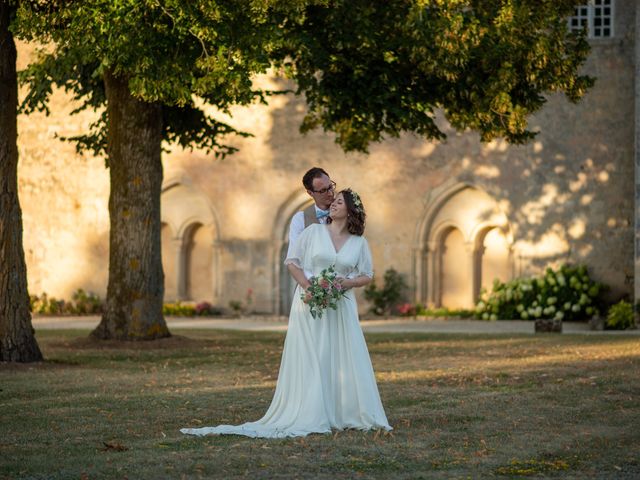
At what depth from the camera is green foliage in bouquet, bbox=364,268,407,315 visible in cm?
2338

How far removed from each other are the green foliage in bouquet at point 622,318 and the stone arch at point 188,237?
Result: 9073mm

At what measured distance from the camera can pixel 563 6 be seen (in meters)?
15.7

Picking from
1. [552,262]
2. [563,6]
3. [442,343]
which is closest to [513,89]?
[563,6]

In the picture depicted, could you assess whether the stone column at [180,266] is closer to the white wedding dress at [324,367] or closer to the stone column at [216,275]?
the stone column at [216,275]

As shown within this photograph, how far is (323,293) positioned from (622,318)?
13.3 m

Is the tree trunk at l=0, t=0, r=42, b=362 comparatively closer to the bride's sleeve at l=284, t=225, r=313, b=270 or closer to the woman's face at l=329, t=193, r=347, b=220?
the bride's sleeve at l=284, t=225, r=313, b=270

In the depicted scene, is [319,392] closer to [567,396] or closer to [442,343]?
[567,396]

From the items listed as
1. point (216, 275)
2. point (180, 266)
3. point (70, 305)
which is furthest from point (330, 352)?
point (70, 305)

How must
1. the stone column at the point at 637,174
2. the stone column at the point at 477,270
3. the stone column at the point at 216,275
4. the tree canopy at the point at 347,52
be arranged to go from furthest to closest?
1. the stone column at the point at 216,275
2. the stone column at the point at 477,270
3. the stone column at the point at 637,174
4. the tree canopy at the point at 347,52

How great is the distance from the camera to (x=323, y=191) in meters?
8.11

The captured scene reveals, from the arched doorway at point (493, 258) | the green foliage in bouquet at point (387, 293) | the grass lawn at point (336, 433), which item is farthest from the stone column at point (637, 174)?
the grass lawn at point (336, 433)

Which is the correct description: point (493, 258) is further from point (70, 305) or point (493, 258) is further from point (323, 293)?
point (323, 293)

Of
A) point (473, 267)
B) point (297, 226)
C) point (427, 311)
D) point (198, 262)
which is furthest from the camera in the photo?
point (198, 262)

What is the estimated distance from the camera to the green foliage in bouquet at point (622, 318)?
20.0 metres
